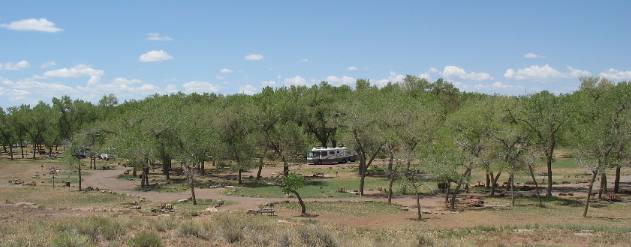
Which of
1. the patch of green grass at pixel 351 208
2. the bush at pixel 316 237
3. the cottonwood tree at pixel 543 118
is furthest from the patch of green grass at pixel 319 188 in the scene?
the bush at pixel 316 237

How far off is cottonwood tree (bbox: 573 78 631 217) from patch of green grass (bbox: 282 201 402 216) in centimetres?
1370

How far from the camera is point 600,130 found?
131ft

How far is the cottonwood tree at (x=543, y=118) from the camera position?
152 feet

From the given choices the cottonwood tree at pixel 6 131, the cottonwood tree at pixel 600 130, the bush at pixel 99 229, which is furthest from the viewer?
the cottonwood tree at pixel 6 131

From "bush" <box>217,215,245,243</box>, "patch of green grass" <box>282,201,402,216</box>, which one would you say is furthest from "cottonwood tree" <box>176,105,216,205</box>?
"bush" <box>217,215,245,243</box>

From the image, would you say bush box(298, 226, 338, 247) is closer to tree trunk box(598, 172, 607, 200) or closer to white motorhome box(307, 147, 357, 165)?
tree trunk box(598, 172, 607, 200)

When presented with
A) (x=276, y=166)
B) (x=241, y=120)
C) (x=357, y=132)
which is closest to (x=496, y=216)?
(x=357, y=132)

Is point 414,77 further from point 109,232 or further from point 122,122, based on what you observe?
point 109,232

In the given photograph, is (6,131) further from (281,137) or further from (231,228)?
(231,228)

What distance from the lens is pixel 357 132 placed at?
2042 inches

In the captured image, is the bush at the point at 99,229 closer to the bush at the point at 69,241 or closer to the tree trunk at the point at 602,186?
the bush at the point at 69,241

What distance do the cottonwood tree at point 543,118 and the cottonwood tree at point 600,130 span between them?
2046mm

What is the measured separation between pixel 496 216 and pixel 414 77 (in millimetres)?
76006

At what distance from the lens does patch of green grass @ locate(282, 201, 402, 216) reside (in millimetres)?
39531
